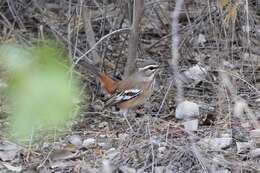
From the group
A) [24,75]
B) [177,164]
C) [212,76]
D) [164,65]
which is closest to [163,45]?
[164,65]

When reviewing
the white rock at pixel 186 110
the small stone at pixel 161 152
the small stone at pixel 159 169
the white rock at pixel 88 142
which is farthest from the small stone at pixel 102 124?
the small stone at pixel 159 169

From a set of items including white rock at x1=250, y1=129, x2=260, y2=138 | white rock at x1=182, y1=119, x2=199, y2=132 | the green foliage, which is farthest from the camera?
white rock at x1=182, y1=119, x2=199, y2=132

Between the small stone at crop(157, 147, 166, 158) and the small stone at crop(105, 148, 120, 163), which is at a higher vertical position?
the small stone at crop(157, 147, 166, 158)

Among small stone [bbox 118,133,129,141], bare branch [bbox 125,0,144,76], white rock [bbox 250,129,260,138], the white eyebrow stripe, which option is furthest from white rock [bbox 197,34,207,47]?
white rock [bbox 250,129,260,138]

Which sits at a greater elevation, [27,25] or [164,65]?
[27,25]

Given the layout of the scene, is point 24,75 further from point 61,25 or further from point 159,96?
point 61,25

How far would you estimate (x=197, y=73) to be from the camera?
7.69 meters

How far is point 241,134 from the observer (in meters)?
5.94

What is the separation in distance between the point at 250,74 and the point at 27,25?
3.47 metres

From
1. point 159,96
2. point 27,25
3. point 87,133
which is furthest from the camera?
point 27,25

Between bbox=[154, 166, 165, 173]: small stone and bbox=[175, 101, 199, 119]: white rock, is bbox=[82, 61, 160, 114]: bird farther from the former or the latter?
bbox=[154, 166, 165, 173]: small stone

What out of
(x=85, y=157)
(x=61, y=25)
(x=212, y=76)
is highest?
(x=61, y=25)

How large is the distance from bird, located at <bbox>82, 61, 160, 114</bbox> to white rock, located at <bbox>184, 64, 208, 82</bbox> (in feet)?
2.29

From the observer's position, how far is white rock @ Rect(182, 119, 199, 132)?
6.25 metres
